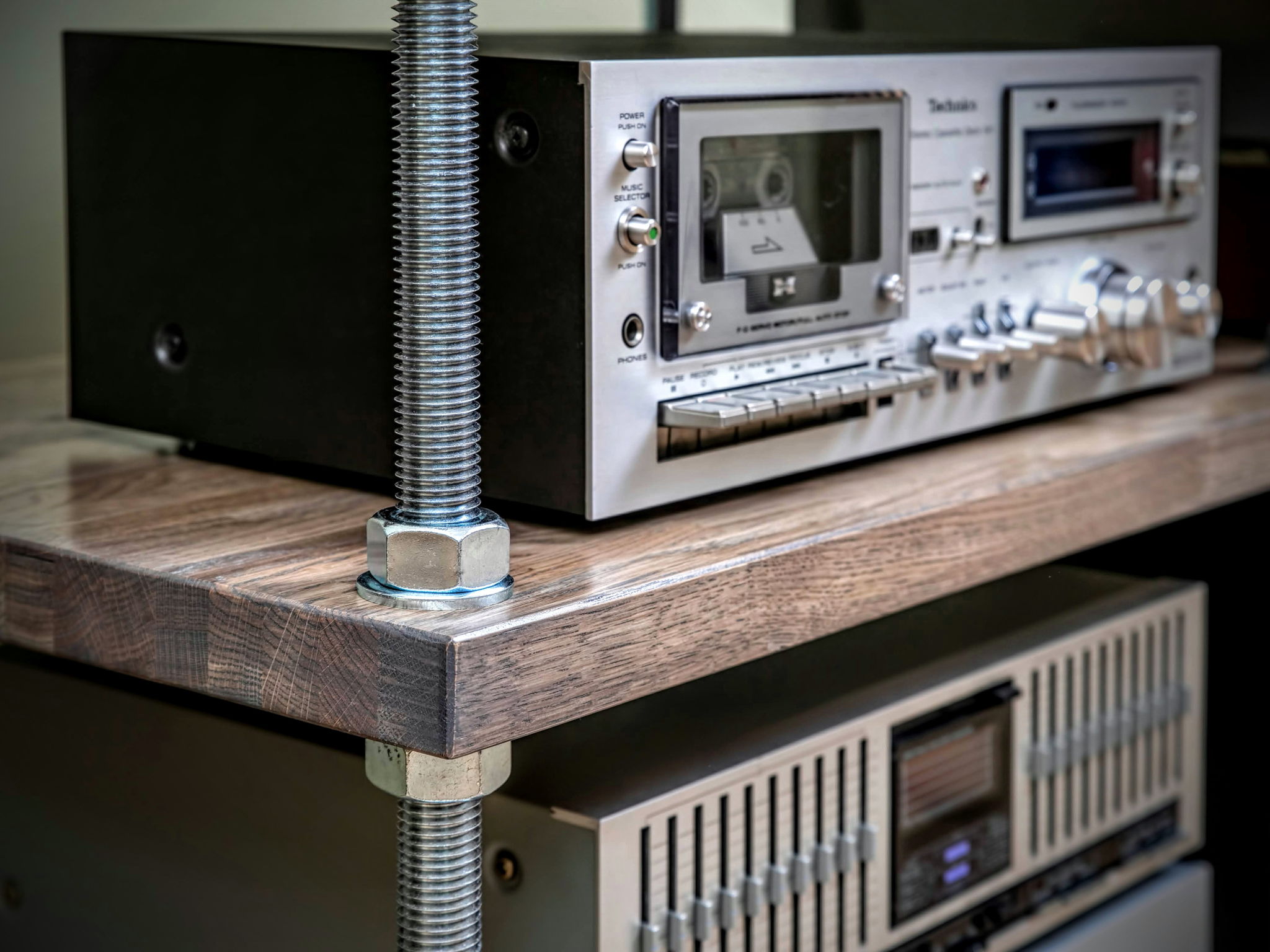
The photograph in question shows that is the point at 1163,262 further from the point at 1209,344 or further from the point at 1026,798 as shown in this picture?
the point at 1026,798

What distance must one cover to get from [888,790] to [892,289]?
27cm

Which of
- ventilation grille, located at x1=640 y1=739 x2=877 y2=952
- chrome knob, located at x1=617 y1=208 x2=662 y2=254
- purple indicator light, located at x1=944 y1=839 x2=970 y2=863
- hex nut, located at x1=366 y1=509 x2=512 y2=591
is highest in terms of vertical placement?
chrome knob, located at x1=617 y1=208 x2=662 y2=254

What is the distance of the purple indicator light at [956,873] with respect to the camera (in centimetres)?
98

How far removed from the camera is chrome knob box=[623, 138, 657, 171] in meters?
0.76

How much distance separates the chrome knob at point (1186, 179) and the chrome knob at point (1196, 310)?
0.06 m

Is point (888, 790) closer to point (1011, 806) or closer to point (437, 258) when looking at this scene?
point (1011, 806)

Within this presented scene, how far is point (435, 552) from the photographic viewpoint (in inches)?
26.0

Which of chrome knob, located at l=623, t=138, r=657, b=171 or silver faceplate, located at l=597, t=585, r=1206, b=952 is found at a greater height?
chrome knob, located at l=623, t=138, r=657, b=171

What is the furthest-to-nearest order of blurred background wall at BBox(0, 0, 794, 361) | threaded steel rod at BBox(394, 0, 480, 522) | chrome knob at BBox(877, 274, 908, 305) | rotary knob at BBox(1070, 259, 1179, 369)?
1. blurred background wall at BBox(0, 0, 794, 361)
2. rotary knob at BBox(1070, 259, 1179, 369)
3. chrome knob at BBox(877, 274, 908, 305)
4. threaded steel rod at BBox(394, 0, 480, 522)

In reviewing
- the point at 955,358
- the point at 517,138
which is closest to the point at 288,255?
the point at 517,138

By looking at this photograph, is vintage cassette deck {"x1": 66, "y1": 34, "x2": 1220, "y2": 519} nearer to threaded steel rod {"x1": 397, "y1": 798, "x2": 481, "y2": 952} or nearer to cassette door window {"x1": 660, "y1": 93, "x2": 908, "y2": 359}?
cassette door window {"x1": 660, "y1": 93, "x2": 908, "y2": 359}

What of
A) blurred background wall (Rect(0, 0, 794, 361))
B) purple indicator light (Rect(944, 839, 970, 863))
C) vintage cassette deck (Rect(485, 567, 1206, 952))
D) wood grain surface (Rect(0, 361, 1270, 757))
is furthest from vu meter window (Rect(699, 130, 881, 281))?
blurred background wall (Rect(0, 0, 794, 361))

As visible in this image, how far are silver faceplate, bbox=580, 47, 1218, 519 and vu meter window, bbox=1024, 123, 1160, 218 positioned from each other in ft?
0.07

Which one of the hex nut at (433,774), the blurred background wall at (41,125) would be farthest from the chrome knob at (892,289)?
the blurred background wall at (41,125)
